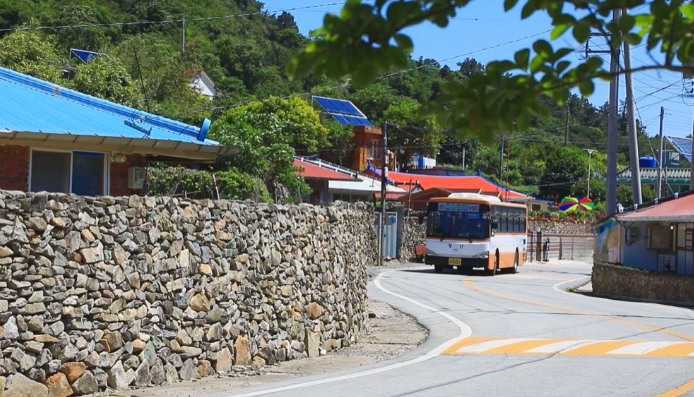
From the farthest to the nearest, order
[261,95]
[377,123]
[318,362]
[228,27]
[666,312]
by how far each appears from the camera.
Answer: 1. [228,27]
2. [377,123]
3. [261,95]
4. [666,312]
5. [318,362]

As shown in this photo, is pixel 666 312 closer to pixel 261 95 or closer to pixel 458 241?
pixel 458 241

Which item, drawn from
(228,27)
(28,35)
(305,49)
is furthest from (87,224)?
(228,27)

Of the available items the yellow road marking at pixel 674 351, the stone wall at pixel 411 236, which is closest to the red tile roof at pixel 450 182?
the stone wall at pixel 411 236

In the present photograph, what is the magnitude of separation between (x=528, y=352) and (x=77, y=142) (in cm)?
793

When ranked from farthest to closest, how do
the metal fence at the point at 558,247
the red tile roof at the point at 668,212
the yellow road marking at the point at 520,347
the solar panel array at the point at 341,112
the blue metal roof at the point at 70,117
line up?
the solar panel array at the point at 341,112 → the metal fence at the point at 558,247 → the red tile roof at the point at 668,212 → the yellow road marking at the point at 520,347 → the blue metal roof at the point at 70,117

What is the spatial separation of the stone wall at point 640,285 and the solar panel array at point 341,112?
1584 inches

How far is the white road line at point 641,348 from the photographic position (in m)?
15.8

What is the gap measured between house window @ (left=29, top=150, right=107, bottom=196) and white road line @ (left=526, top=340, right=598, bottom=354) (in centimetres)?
790

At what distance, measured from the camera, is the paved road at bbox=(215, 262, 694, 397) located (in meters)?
11.9

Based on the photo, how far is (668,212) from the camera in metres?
31.5

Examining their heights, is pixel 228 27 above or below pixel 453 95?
above

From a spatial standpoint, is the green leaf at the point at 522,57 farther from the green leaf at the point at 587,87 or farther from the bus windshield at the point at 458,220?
the bus windshield at the point at 458,220

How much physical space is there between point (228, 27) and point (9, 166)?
86202mm

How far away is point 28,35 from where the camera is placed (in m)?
41.2
